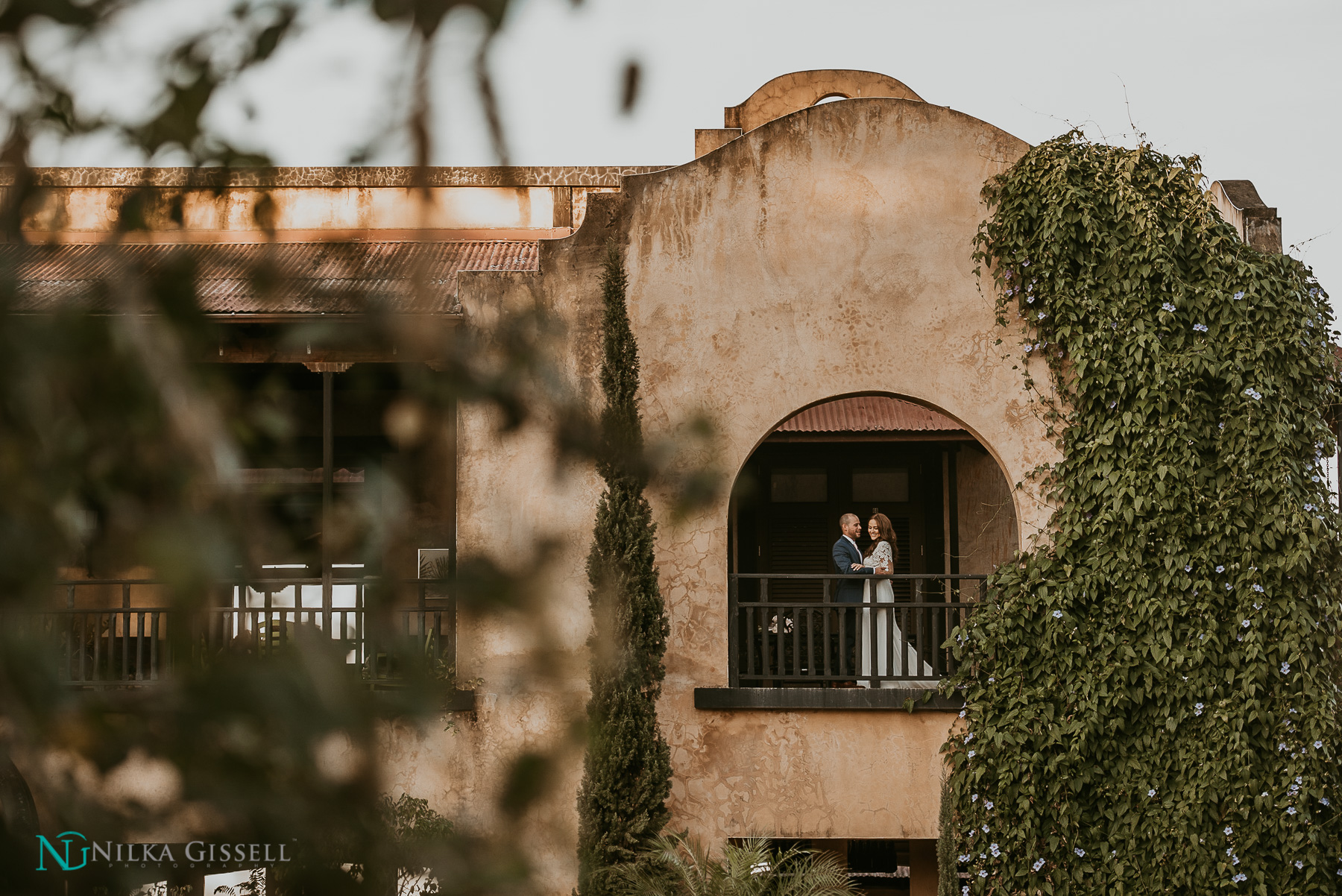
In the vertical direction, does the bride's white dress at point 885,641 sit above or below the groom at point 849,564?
below

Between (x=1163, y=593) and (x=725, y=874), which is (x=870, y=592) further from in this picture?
(x=725, y=874)

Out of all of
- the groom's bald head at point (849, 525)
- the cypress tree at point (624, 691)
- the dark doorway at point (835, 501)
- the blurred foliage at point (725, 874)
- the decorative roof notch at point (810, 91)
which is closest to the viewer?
the blurred foliage at point (725, 874)

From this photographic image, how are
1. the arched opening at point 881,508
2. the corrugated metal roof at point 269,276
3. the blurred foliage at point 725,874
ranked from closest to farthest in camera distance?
the corrugated metal roof at point 269,276 < the blurred foliage at point 725,874 < the arched opening at point 881,508

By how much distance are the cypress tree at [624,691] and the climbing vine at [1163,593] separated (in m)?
2.23

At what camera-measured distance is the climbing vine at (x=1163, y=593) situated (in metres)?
8.44

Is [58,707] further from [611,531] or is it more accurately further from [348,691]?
[611,531]

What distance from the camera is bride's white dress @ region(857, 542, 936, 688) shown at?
9.44 meters

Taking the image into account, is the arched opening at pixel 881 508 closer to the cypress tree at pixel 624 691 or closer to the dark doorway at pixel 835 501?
the dark doorway at pixel 835 501

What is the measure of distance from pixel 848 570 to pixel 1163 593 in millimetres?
2580

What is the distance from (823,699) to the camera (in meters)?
9.14

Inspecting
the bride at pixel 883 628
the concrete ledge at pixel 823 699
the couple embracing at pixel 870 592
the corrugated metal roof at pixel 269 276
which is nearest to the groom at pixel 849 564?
the couple embracing at pixel 870 592

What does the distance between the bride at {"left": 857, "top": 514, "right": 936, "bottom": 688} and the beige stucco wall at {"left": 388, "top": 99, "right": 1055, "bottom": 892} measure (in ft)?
2.00

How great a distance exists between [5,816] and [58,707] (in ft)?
1.27

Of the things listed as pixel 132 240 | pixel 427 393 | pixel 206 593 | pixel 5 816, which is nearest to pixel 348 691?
pixel 206 593
